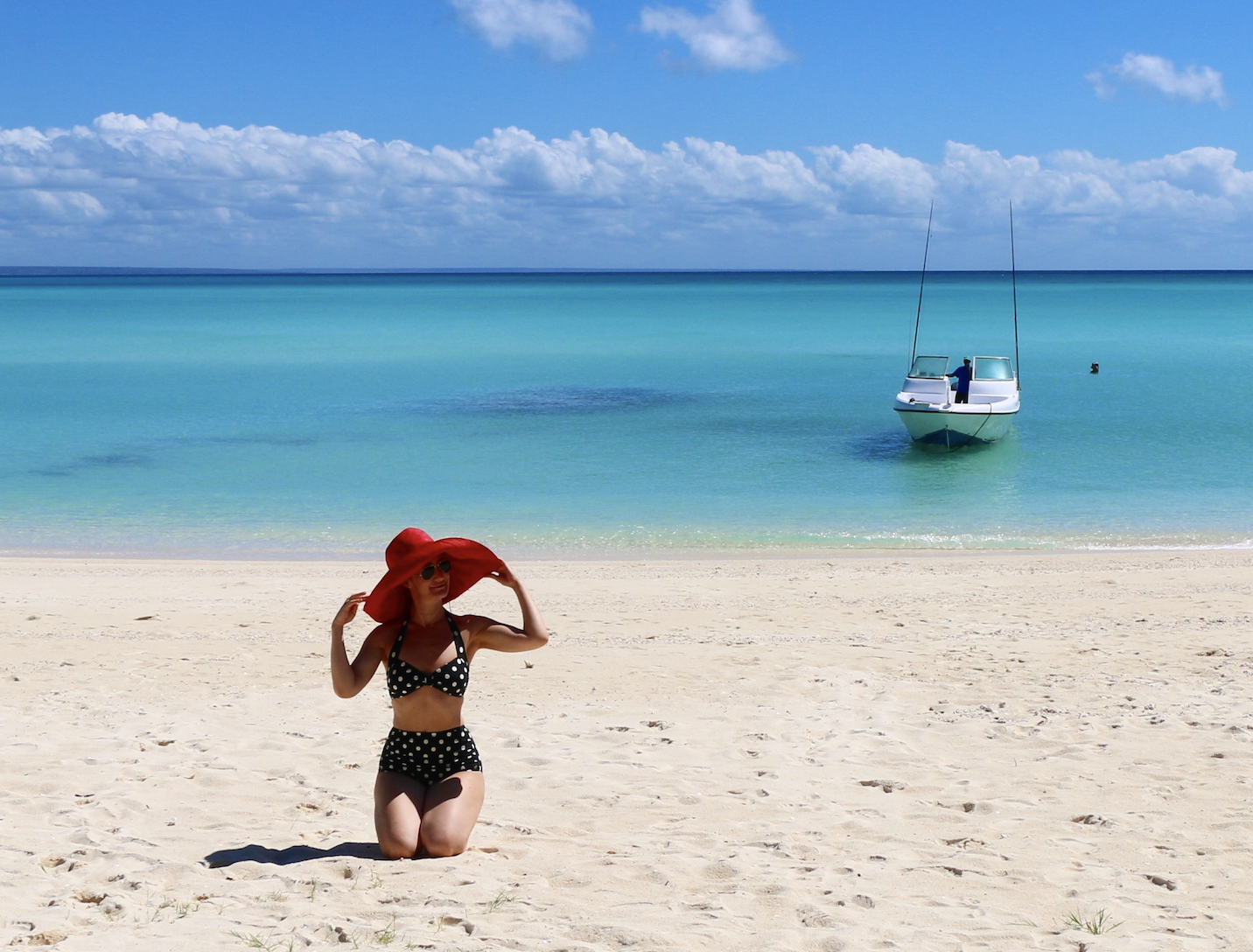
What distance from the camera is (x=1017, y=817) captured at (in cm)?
578

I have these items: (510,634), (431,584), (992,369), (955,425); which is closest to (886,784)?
(510,634)

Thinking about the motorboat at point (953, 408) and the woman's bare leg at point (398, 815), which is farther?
the motorboat at point (953, 408)

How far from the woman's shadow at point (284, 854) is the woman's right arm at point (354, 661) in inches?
29.8

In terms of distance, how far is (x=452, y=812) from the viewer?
210 inches

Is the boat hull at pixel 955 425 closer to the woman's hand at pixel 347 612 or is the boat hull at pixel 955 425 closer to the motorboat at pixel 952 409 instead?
the motorboat at pixel 952 409

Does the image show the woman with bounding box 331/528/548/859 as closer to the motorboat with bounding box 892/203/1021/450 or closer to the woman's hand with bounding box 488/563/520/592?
the woman's hand with bounding box 488/563/520/592

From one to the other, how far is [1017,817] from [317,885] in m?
3.33

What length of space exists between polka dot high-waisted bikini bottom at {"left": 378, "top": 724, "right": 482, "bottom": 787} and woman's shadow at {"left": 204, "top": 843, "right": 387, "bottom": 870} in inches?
14.4

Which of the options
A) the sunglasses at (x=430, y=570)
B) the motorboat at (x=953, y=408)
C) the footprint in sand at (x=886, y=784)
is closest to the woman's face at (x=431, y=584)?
the sunglasses at (x=430, y=570)

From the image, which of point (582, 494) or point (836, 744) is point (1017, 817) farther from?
point (582, 494)

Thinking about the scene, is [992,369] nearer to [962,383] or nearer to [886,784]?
[962,383]

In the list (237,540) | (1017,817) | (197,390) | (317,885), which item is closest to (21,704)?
(317,885)

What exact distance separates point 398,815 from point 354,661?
775 mm

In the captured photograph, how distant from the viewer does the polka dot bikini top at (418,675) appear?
17.5 ft
